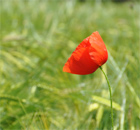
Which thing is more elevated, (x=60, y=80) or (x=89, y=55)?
(x=89, y=55)

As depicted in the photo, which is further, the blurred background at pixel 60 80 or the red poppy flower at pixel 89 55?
the blurred background at pixel 60 80

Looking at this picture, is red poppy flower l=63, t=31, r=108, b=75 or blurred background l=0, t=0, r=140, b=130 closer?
red poppy flower l=63, t=31, r=108, b=75

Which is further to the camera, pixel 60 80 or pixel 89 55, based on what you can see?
pixel 60 80

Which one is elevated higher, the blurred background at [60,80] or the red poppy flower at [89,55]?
the red poppy flower at [89,55]

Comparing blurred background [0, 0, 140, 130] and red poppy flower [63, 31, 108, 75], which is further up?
red poppy flower [63, 31, 108, 75]

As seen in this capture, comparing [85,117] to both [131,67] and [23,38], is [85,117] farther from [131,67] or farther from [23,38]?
[23,38]
